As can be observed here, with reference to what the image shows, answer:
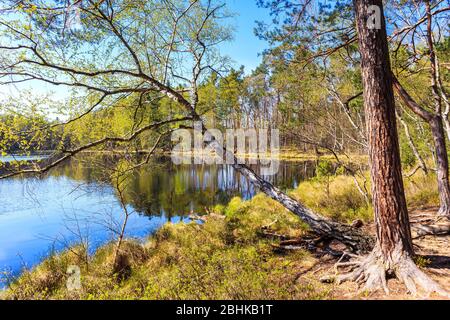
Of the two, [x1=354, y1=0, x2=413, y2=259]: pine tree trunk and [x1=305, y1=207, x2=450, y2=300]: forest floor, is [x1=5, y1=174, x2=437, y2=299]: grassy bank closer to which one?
[x1=305, y1=207, x2=450, y2=300]: forest floor

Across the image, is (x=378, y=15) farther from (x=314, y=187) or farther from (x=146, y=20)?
(x=314, y=187)

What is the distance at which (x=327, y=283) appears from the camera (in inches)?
136

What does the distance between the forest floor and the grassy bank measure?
0.16 metres

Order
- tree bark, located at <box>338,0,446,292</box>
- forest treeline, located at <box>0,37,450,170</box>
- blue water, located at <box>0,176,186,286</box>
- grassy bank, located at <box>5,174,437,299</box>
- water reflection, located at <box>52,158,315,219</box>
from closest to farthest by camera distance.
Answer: tree bark, located at <box>338,0,446,292</box>, grassy bank, located at <box>5,174,437,299</box>, forest treeline, located at <box>0,37,450,170</box>, blue water, located at <box>0,176,186,286</box>, water reflection, located at <box>52,158,315,219</box>

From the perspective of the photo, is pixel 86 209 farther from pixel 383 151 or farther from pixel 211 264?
A: pixel 383 151

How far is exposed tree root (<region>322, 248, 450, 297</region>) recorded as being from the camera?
9.04 feet

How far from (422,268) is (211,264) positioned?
2982 mm

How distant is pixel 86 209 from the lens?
40.3 ft

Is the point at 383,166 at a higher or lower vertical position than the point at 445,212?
higher

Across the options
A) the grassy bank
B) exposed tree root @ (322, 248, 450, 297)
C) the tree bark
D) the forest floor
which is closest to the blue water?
the grassy bank

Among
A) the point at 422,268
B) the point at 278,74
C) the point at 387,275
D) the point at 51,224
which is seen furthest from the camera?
the point at 51,224

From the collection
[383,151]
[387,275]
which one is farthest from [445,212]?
[383,151]
